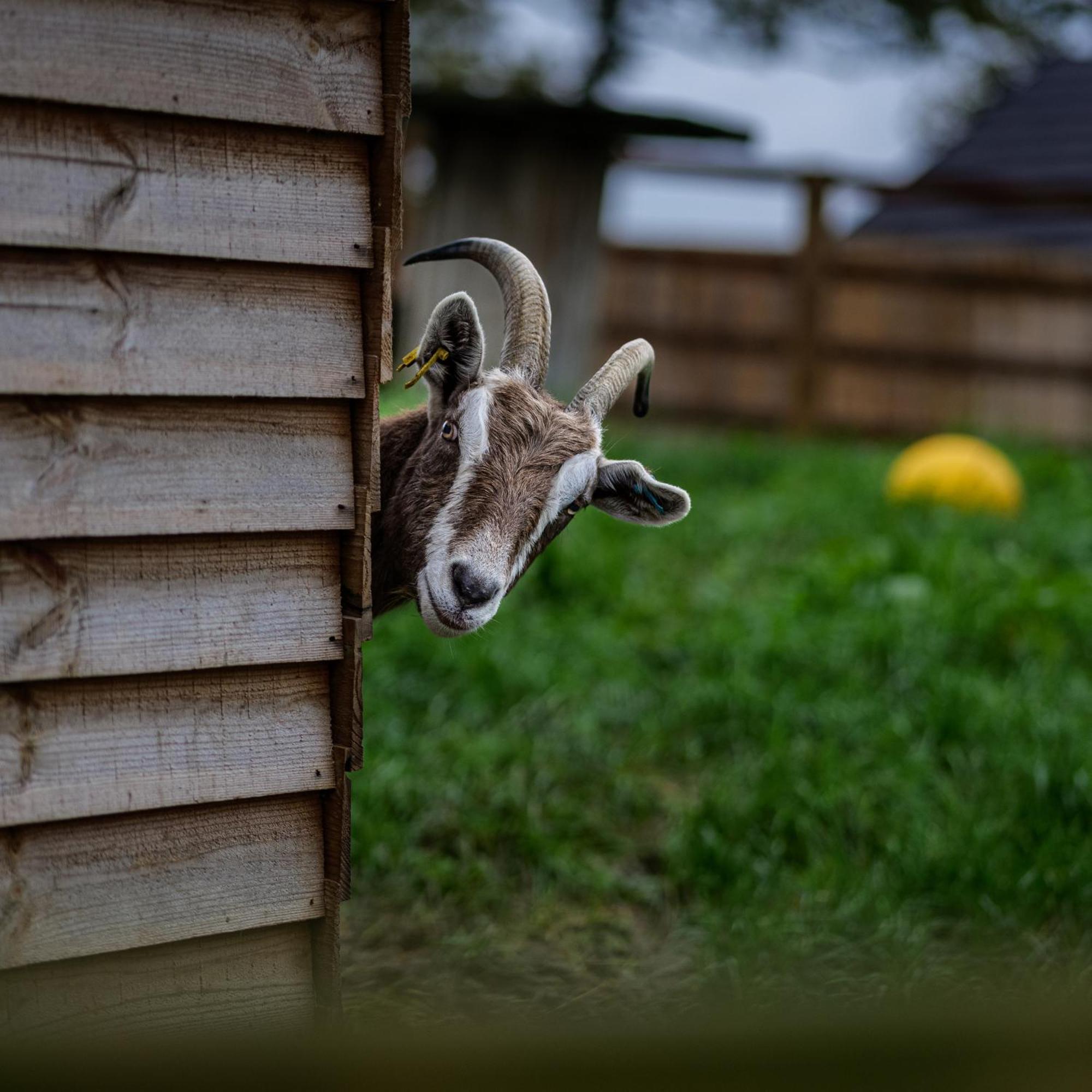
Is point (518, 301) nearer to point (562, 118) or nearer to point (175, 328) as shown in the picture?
point (175, 328)

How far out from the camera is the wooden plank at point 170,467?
1920 mm

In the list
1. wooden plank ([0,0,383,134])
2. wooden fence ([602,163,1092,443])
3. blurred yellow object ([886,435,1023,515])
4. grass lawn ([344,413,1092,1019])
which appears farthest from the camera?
wooden fence ([602,163,1092,443])

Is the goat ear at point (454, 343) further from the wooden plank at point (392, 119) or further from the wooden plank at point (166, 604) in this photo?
the wooden plank at point (166, 604)

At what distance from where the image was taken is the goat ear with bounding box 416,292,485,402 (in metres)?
2.16

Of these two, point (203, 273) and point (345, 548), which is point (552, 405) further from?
point (203, 273)

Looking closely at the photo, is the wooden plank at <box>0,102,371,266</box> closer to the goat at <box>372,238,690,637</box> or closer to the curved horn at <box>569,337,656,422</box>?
the goat at <box>372,238,690,637</box>

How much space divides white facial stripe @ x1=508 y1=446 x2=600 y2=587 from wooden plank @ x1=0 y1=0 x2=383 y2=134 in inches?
26.4

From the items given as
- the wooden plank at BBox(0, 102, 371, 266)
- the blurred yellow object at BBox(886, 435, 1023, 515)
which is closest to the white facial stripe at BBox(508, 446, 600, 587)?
the wooden plank at BBox(0, 102, 371, 266)

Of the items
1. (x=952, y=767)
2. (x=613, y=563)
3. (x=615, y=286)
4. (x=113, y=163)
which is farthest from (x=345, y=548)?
(x=615, y=286)

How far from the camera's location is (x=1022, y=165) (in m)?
17.9

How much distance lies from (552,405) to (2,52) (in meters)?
1.04

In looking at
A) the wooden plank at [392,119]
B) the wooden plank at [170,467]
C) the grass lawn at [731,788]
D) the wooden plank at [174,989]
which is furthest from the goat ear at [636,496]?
the grass lawn at [731,788]

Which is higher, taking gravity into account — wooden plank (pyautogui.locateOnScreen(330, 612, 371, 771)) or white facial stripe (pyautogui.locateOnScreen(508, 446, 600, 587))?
white facial stripe (pyautogui.locateOnScreen(508, 446, 600, 587))

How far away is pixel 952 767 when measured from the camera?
428 centimetres
